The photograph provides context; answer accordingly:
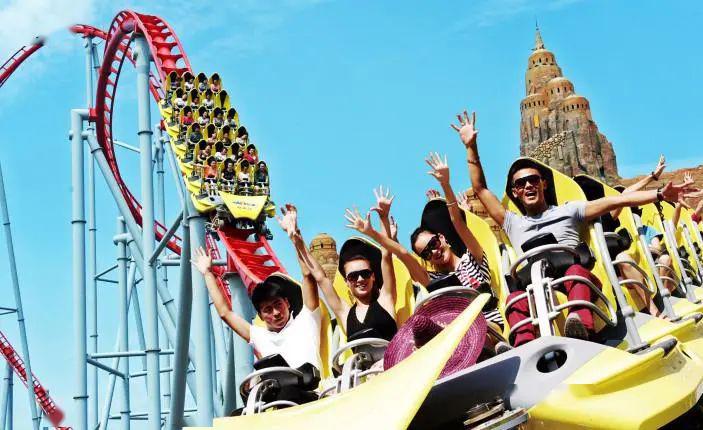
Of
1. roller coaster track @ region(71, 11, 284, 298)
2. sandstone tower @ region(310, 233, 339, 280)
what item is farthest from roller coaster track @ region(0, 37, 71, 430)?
sandstone tower @ region(310, 233, 339, 280)

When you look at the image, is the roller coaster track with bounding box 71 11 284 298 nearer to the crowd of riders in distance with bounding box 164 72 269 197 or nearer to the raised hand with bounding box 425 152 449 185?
the crowd of riders in distance with bounding box 164 72 269 197

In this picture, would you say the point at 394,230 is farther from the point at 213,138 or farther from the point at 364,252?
the point at 213,138

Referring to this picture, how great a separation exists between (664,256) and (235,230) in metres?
5.50

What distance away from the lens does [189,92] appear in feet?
39.7

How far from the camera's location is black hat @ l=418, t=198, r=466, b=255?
4.97 meters

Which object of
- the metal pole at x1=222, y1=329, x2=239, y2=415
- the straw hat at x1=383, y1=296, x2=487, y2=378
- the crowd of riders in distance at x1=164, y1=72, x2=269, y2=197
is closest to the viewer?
the straw hat at x1=383, y1=296, x2=487, y2=378

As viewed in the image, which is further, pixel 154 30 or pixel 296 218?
pixel 154 30

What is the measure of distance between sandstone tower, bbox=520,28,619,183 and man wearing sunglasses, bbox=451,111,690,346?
56.2 metres

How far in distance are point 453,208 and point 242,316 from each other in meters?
5.89

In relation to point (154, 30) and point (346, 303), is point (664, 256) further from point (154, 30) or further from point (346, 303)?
point (154, 30)

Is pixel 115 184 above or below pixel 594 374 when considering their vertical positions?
above

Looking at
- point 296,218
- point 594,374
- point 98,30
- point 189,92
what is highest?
point 98,30

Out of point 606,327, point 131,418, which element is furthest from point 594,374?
point 131,418

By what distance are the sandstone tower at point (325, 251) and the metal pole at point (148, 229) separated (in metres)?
19.3
